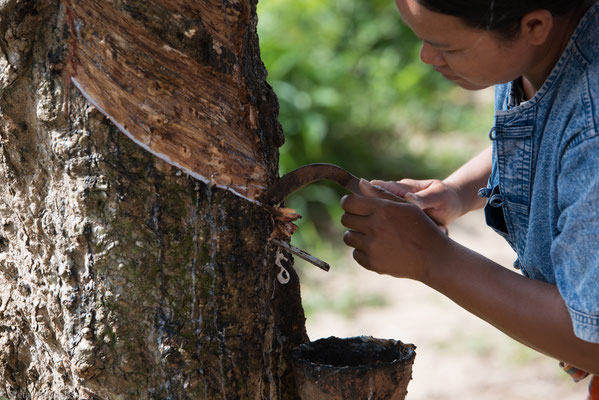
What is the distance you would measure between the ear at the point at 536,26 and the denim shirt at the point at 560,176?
0.07m

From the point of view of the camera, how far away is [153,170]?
1522mm

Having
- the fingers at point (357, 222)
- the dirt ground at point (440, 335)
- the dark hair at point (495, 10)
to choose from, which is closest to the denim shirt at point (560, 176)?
the dark hair at point (495, 10)

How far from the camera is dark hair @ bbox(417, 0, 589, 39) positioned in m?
1.36

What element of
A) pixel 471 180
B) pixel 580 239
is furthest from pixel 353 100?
pixel 580 239

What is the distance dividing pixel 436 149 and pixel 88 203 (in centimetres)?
522

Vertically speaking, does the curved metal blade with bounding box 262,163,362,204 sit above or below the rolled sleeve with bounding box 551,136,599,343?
above

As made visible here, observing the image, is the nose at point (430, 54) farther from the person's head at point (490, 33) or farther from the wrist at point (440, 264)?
the wrist at point (440, 264)

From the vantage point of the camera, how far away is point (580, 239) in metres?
1.29

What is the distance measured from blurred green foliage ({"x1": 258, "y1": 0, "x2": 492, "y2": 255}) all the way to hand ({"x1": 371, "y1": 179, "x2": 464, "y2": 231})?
2.89 metres

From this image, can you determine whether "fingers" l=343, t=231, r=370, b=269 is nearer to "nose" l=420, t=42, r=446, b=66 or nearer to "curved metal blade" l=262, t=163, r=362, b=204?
"curved metal blade" l=262, t=163, r=362, b=204

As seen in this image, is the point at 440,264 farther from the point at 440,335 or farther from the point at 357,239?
the point at 440,335

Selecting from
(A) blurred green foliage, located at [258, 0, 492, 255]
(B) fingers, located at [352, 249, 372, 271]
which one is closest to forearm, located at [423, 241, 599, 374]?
(B) fingers, located at [352, 249, 372, 271]

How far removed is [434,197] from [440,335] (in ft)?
7.37

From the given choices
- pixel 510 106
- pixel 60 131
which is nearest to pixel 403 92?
pixel 510 106
